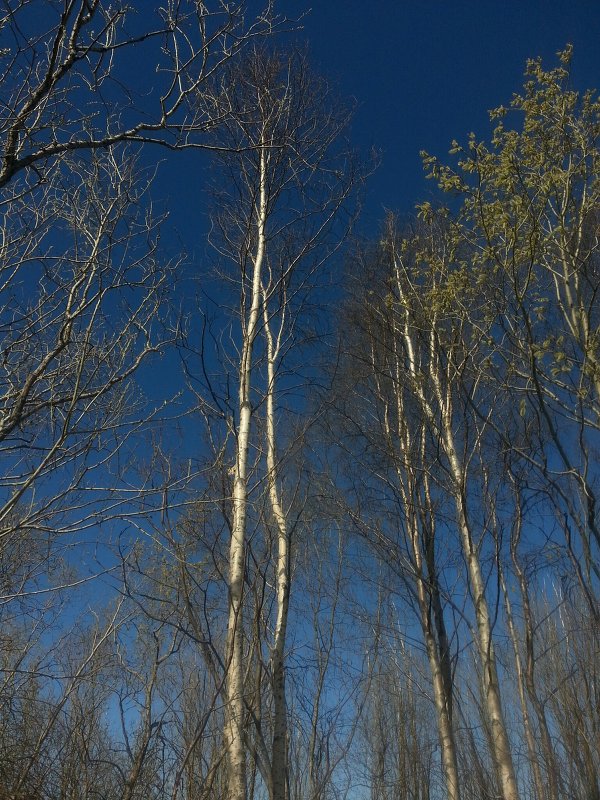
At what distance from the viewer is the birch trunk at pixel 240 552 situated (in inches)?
151

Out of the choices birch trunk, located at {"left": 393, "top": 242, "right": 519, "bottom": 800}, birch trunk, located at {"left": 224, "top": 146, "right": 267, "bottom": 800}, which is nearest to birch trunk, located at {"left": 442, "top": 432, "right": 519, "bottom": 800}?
birch trunk, located at {"left": 393, "top": 242, "right": 519, "bottom": 800}

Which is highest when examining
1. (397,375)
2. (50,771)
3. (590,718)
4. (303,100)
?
(303,100)

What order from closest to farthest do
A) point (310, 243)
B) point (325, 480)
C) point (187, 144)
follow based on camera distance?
1. point (187, 144)
2. point (310, 243)
3. point (325, 480)

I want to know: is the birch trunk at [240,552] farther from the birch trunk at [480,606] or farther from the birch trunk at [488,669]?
the birch trunk at [488,669]

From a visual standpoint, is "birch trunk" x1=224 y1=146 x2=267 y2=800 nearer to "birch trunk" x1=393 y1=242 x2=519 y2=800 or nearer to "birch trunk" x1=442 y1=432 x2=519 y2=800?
"birch trunk" x1=393 y1=242 x2=519 y2=800

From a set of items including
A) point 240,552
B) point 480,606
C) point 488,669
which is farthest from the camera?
point 480,606

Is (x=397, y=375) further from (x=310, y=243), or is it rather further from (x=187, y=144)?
(x=187, y=144)

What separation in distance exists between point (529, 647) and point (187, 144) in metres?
3.89

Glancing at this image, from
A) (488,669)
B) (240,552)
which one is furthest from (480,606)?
(240,552)

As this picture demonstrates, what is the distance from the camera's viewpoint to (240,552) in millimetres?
4531

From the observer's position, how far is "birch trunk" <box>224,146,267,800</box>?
12.6 feet

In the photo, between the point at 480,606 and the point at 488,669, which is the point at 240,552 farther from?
the point at 480,606

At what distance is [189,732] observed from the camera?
4.23 meters

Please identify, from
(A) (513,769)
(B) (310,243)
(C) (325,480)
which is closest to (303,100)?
(B) (310,243)
